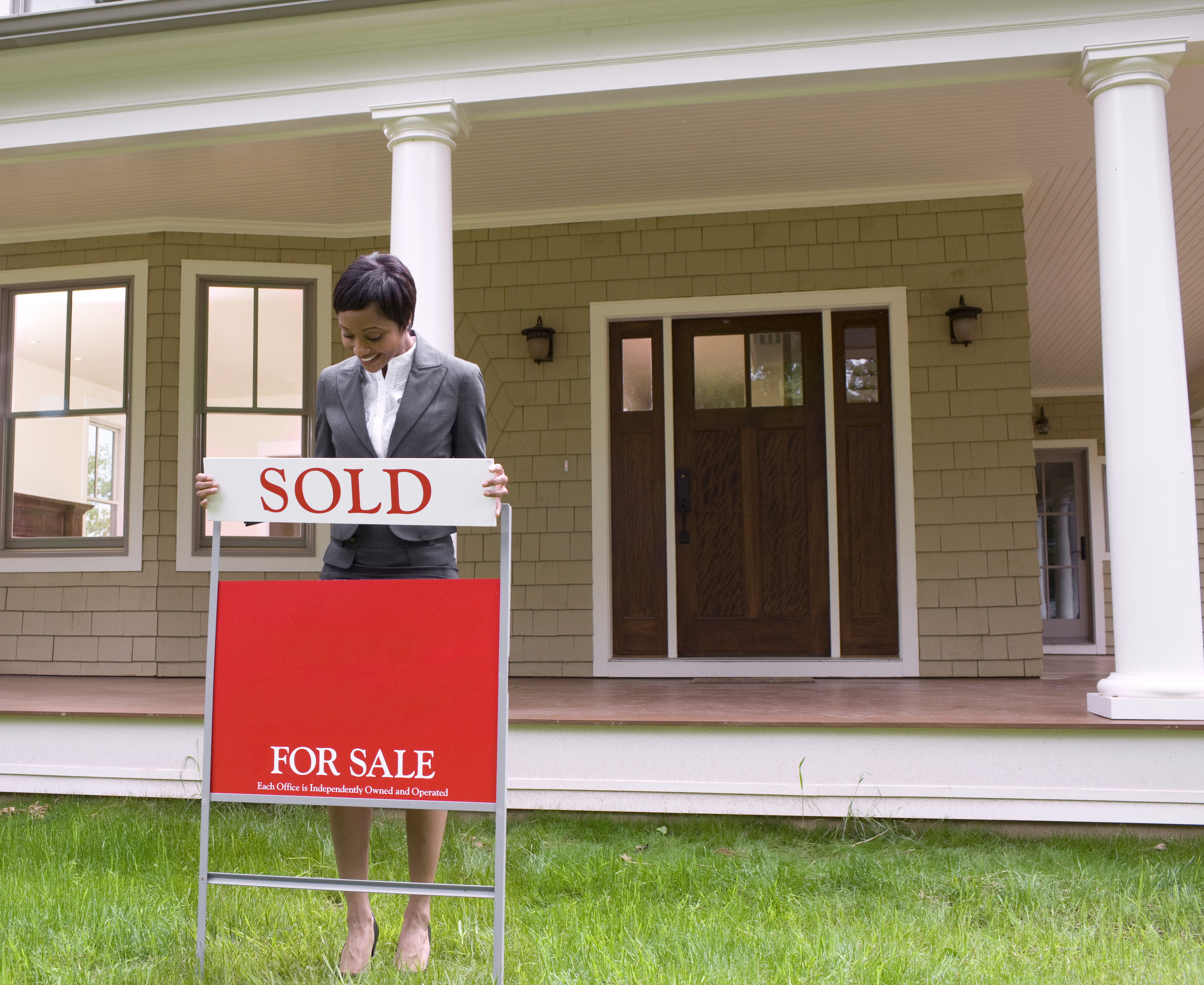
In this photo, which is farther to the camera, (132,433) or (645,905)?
(132,433)

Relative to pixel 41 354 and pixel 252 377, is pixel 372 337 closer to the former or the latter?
pixel 252 377

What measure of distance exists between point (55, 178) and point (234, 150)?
107cm

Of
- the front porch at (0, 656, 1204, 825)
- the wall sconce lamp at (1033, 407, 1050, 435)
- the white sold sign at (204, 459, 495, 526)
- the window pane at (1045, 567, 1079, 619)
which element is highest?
the wall sconce lamp at (1033, 407, 1050, 435)

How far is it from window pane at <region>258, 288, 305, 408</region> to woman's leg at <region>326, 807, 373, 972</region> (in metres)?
4.01

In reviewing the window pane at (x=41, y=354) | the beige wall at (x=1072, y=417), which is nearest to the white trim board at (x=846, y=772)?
the window pane at (x=41, y=354)

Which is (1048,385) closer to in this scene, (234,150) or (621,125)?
(621,125)

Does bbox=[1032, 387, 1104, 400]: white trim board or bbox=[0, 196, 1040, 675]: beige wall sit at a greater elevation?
bbox=[1032, 387, 1104, 400]: white trim board

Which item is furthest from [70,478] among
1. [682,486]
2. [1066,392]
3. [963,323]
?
[1066,392]

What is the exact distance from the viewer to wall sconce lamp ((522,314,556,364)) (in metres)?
5.42

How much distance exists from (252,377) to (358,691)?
4.20 m

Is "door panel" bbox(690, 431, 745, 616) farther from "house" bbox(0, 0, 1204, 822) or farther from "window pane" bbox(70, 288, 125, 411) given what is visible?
"window pane" bbox(70, 288, 125, 411)

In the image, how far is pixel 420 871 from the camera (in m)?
1.99

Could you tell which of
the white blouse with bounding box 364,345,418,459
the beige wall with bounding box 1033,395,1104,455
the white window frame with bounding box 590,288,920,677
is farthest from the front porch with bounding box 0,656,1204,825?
the beige wall with bounding box 1033,395,1104,455

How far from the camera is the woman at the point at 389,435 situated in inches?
75.3
